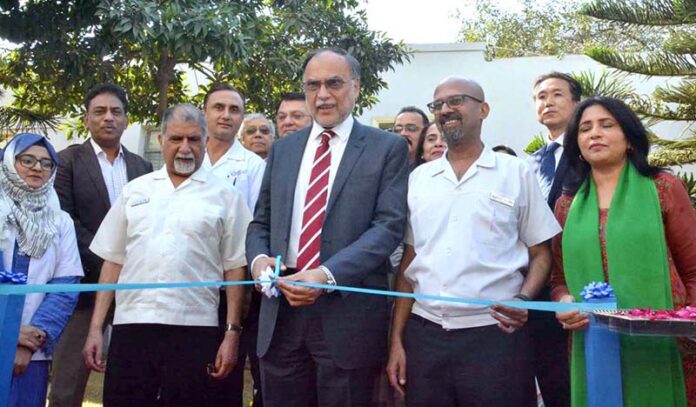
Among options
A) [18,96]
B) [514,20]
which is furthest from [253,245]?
[514,20]

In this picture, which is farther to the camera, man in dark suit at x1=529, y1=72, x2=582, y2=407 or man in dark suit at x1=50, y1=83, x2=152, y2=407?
man in dark suit at x1=50, y1=83, x2=152, y2=407

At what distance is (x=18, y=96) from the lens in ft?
32.7

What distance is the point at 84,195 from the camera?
15.8ft

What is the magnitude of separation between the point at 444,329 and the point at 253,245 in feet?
3.17

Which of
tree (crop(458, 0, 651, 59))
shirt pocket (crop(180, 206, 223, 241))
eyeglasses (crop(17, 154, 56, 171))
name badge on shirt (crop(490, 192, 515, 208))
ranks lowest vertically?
shirt pocket (crop(180, 206, 223, 241))

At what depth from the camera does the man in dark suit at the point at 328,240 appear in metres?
A: 3.30

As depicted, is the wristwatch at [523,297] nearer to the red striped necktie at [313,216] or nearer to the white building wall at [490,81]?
the red striped necktie at [313,216]

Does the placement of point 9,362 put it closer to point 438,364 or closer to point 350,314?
point 350,314

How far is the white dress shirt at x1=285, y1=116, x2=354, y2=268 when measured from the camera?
351 cm

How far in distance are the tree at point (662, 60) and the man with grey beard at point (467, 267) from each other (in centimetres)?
444

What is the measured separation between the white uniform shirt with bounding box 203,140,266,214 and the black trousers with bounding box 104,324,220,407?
1148mm

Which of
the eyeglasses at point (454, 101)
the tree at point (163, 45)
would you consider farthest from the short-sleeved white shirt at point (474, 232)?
the tree at point (163, 45)

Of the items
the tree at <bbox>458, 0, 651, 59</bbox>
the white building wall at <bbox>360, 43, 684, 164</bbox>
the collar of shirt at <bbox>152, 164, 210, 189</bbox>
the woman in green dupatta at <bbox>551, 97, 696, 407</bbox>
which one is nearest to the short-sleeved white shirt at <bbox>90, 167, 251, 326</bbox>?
the collar of shirt at <bbox>152, 164, 210, 189</bbox>

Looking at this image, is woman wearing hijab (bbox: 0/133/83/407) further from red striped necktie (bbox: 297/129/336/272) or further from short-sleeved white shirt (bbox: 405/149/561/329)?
short-sleeved white shirt (bbox: 405/149/561/329)
